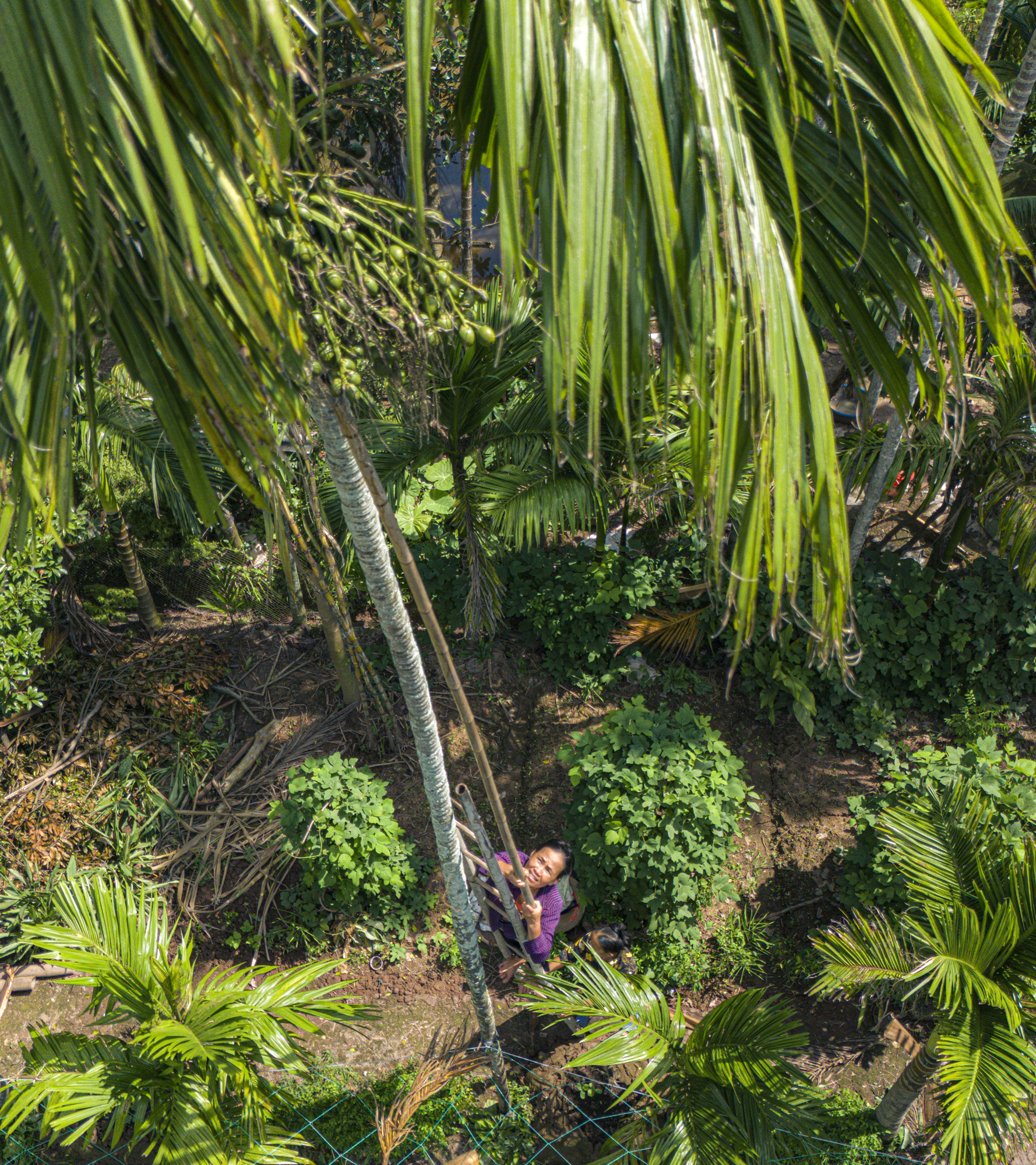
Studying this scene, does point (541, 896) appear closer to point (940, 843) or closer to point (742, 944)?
point (742, 944)

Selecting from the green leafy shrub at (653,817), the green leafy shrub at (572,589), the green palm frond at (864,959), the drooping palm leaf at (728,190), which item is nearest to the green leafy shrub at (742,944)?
the green leafy shrub at (653,817)

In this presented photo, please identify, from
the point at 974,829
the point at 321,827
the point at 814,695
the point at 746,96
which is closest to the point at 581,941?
the point at 321,827

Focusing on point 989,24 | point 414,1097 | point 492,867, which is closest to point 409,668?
point 492,867

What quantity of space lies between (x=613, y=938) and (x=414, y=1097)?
139cm

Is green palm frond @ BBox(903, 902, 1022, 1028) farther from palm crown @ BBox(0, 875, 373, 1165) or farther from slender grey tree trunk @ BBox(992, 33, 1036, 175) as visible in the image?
slender grey tree trunk @ BBox(992, 33, 1036, 175)

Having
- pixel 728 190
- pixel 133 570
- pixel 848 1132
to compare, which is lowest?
pixel 848 1132

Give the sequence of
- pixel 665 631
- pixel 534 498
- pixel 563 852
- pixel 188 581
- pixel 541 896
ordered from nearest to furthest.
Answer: pixel 541 896 → pixel 563 852 → pixel 534 498 → pixel 665 631 → pixel 188 581

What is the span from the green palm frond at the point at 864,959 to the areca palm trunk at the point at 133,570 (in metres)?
4.66

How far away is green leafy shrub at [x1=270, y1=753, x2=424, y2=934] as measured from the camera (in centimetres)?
426

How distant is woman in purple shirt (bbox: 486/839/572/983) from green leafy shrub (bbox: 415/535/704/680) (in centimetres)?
179

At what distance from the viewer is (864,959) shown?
3295 millimetres

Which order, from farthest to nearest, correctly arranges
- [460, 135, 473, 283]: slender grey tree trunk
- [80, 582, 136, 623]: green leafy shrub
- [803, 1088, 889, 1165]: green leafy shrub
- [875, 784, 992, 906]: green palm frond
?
[80, 582, 136, 623]: green leafy shrub < [460, 135, 473, 283]: slender grey tree trunk < [803, 1088, 889, 1165]: green leafy shrub < [875, 784, 992, 906]: green palm frond

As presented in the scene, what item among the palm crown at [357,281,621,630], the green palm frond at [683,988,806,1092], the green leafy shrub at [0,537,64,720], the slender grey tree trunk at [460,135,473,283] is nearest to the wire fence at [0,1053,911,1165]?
the green palm frond at [683,988,806,1092]

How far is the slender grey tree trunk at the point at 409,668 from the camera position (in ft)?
6.17
